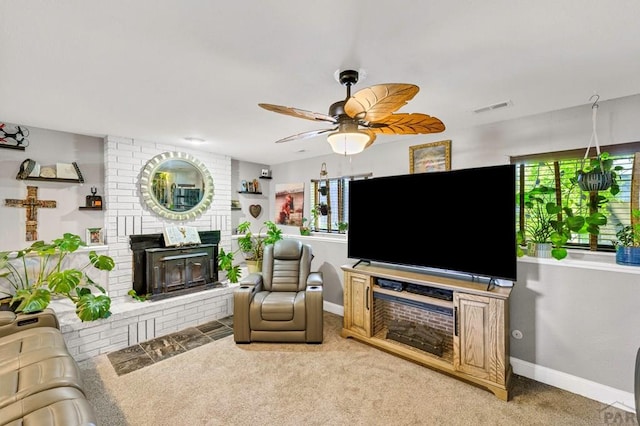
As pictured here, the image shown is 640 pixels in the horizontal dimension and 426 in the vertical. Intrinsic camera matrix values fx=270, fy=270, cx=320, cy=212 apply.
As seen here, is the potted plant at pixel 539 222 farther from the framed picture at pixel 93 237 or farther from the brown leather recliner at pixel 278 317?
the framed picture at pixel 93 237

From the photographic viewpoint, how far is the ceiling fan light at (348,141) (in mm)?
1738

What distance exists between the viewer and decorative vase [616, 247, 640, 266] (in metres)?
2.07

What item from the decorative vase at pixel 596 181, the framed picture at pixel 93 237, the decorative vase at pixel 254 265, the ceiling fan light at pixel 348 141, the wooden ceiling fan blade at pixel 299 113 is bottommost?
the decorative vase at pixel 254 265

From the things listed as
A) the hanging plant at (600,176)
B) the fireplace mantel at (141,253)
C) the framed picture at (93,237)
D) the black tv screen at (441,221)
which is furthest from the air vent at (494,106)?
the framed picture at (93,237)

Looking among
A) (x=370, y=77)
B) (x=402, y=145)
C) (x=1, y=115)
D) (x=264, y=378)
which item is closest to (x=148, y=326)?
(x=264, y=378)

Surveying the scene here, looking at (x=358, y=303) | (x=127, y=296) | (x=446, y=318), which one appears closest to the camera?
(x=446, y=318)

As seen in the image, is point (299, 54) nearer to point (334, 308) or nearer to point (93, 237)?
point (334, 308)

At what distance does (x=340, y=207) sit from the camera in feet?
14.4

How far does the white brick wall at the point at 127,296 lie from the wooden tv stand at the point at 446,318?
205cm

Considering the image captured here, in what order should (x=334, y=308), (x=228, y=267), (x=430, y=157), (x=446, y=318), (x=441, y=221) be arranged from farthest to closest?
(x=228, y=267) → (x=334, y=308) → (x=430, y=157) → (x=446, y=318) → (x=441, y=221)

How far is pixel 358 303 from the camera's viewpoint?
3.12 metres

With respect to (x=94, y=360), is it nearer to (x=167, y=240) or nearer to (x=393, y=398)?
(x=167, y=240)

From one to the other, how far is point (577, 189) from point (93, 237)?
542cm

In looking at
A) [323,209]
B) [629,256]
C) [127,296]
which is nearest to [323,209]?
[323,209]
